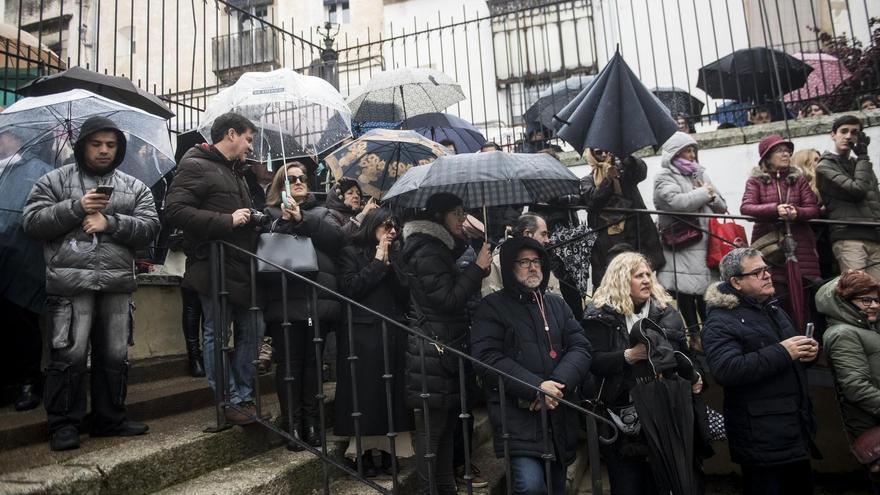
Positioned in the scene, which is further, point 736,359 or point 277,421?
point 277,421

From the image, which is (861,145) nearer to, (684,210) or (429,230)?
(684,210)

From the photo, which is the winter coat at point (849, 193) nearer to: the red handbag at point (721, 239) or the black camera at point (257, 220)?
the red handbag at point (721, 239)

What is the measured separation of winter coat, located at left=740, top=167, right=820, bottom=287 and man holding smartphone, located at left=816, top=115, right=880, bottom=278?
16 centimetres

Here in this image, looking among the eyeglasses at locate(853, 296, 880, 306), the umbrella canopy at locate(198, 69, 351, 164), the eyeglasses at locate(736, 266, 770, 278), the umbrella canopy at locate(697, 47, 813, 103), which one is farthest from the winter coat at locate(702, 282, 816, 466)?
the umbrella canopy at locate(697, 47, 813, 103)

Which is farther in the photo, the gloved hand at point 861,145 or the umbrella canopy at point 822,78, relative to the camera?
the umbrella canopy at point 822,78

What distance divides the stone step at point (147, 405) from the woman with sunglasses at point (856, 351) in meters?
4.08

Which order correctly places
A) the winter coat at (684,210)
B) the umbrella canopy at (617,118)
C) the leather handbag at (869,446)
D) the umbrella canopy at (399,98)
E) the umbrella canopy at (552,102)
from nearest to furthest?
the leather handbag at (869,446) → the umbrella canopy at (617,118) → the winter coat at (684,210) → the umbrella canopy at (399,98) → the umbrella canopy at (552,102)

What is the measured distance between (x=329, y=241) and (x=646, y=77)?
A: 1001 cm

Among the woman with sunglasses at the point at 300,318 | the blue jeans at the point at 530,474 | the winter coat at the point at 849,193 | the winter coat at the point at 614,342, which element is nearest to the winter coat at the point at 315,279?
the woman with sunglasses at the point at 300,318

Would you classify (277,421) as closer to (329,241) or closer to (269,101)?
(329,241)

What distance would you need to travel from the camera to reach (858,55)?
7.45 metres

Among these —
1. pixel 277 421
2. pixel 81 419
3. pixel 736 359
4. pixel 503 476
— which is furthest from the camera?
pixel 503 476

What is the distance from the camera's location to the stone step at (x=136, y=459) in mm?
2930

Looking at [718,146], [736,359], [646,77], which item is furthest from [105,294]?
[646,77]
